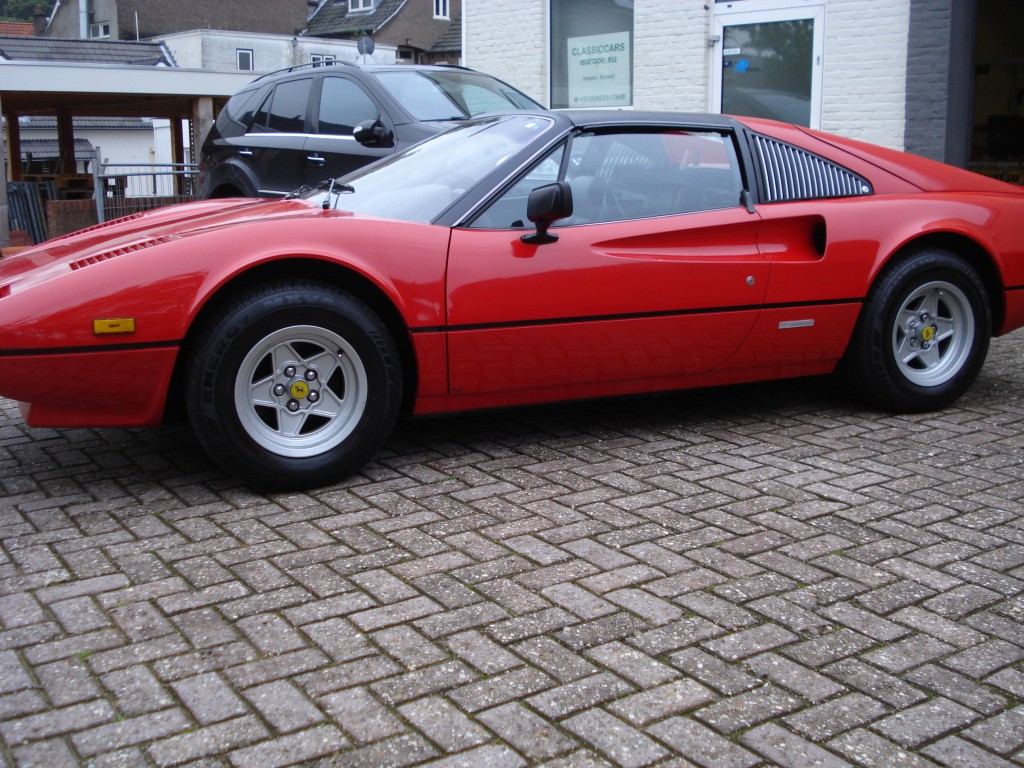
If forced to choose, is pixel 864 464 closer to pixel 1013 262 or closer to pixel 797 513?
pixel 797 513

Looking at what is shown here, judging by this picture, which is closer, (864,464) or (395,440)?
(864,464)

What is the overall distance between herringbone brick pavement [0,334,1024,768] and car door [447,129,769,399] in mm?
381

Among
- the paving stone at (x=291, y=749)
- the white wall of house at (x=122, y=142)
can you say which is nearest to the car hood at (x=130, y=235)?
the paving stone at (x=291, y=749)

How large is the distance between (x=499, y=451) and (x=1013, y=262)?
269cm

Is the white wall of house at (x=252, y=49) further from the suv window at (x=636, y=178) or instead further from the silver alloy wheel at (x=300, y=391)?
the silver alloy wheel at (x=300, y=391)

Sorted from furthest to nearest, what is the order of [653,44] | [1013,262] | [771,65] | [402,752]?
1. [653,44]
2. [771,65]
3. [1013,262]
4. [402,752]

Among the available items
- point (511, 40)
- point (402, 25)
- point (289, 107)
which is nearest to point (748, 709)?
point (289, 107)

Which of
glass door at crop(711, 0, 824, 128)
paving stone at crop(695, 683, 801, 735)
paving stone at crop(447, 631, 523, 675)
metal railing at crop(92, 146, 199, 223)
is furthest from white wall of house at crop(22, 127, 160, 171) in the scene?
paving stone at crop(695, 683, 801, 735)

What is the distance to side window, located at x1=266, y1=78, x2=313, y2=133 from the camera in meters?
8.68

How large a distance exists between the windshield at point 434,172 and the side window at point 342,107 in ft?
10.3

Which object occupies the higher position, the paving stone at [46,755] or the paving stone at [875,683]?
the paving stone at [46,755]

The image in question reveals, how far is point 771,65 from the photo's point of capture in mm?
11398

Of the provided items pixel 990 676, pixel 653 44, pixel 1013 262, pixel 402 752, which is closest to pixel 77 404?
pixel 402 752

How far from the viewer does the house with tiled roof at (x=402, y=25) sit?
5291 cm
